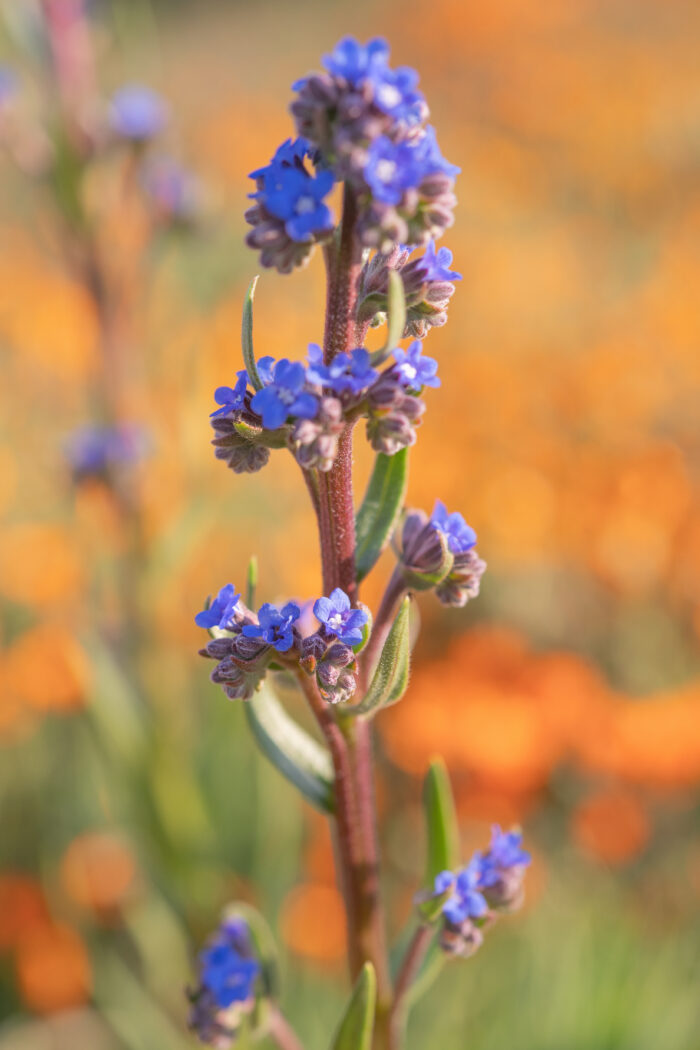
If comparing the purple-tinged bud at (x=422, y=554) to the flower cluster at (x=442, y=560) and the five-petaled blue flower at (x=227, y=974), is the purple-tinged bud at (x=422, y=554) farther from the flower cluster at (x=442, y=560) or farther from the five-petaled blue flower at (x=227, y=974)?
the five-petaled blue flower at (x=227, y=974)

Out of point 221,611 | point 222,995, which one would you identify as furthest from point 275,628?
point 222,995

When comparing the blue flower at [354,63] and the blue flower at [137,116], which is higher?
the blue flower at [137,116]

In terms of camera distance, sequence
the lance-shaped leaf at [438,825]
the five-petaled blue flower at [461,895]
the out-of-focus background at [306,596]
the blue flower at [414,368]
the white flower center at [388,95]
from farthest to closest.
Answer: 1. the out-of-focus background at [306,596]
2. the lance-shaped leaf at [438,825]
3. the five-petaled blue flower at [461,895]
4. the blue flower at [414,368]
5. the white flower center at [388,95]

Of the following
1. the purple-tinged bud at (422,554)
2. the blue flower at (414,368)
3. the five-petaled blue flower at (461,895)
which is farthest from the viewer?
the five-petaled blue flower at (461,895)

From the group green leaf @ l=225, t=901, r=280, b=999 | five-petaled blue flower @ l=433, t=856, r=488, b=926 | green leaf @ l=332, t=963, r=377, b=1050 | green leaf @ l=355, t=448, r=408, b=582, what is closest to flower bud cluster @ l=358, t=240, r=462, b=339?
green leaf @ l=355, t=448, r=408, b=582

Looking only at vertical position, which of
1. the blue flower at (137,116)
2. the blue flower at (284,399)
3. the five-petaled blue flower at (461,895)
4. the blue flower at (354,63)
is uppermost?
the blue flower at (137,116)

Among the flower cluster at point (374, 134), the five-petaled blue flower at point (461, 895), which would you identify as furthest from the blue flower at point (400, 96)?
the five-petaled blue flower at point (461, 895)

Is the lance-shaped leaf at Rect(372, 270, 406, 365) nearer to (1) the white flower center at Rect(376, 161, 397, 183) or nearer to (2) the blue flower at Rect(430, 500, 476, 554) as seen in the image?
(1) the white flower center at Rect(376, 161, 397, 183)

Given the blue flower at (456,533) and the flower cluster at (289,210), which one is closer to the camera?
the flower cluster at (289,210)
